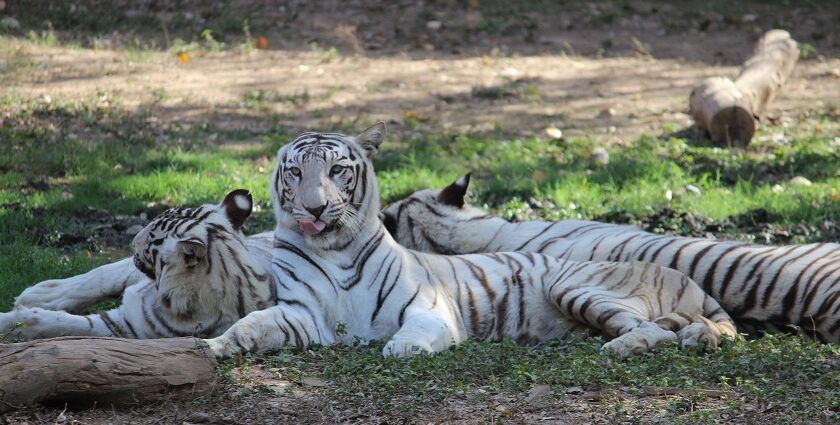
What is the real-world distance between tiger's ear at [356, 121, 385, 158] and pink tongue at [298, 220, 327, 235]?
20.6 inches

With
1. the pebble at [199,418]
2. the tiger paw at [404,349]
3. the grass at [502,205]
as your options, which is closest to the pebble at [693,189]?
the grass at [502,205]

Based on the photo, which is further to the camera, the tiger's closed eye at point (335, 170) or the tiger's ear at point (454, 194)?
the tiger's ear at point (454, 194)

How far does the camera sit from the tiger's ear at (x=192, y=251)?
185 inches

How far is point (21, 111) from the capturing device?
29.0 ft

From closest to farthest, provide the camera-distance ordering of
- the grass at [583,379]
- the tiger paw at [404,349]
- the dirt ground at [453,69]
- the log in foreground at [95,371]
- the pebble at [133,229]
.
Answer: the log in foreground at [95,371] < the grass at [583,379] < the tiger paw at [404,349] < the pebble at [133,229] < the dirt ground at [453,69]

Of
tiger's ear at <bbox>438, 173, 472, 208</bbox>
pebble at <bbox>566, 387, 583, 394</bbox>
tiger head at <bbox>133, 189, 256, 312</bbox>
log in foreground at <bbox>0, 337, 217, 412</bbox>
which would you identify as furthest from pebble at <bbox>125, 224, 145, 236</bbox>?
pebble at <bbox>566, 387, 583, 394</bbox>

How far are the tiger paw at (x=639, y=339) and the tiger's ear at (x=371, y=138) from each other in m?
1.47

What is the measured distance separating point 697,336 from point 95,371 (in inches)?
97.3

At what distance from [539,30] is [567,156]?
410 cm

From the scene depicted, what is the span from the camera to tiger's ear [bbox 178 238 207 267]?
4695 mm

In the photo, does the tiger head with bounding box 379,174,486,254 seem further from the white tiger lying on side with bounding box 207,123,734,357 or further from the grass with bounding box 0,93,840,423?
the grass with bounding box 0,93,840,423

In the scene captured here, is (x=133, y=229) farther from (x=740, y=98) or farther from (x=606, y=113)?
(x=740, y=98)

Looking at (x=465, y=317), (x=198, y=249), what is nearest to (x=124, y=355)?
(x=198, y=249)

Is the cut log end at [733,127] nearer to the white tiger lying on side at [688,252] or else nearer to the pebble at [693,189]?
the pebble at [693,189]
